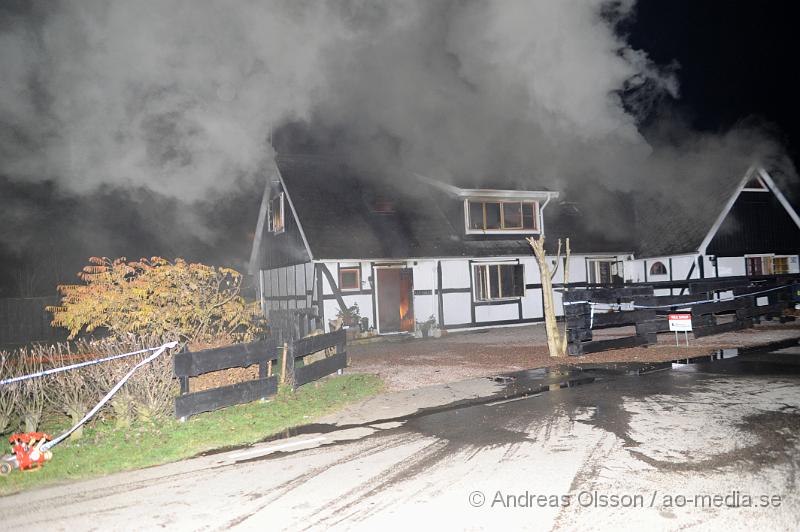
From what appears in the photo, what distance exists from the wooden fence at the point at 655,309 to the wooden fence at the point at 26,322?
1679 centimetres

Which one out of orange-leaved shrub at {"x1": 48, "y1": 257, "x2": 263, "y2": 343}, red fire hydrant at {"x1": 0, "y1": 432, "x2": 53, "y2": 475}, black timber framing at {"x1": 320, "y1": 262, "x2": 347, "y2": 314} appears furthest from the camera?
black timber framing at {"x1": 320, "y1": 262, "x2": 347, "y2": 314}

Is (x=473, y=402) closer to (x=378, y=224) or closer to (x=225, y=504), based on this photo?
(x=225, y=504)

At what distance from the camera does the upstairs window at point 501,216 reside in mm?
18578

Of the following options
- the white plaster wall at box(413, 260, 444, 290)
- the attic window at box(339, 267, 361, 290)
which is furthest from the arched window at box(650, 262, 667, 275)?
the attic window at box(339, 267, 361, 290)

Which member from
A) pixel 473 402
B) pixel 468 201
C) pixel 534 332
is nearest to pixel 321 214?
pixel 468 201

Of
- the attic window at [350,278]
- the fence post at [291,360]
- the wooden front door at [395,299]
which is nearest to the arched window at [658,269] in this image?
the wooden front door at [395,299]

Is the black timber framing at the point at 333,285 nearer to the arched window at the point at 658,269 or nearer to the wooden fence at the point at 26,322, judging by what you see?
the wooden fence at the point at 26,322

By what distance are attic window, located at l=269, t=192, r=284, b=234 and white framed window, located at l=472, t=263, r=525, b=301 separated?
275 inches

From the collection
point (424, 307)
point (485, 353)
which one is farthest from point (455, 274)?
point (485, 353)

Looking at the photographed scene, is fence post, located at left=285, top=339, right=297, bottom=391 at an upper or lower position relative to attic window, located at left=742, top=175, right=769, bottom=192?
lower

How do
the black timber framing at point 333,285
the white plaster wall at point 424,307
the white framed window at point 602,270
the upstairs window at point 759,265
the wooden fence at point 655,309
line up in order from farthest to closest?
the white framed window at point 602,270 → the upstairs window at point 759,265 → the white plaster wall at point 424,307 → the black timber framing at point 333,285 → the wooden fence at point 655,309

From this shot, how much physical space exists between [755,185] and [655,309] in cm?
1139

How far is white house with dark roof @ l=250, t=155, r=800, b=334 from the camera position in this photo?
54.3 ft

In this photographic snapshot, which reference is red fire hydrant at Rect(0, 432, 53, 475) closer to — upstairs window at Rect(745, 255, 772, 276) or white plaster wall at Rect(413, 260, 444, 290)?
white plaster wall at Rect(413, 260, 444, 290)
